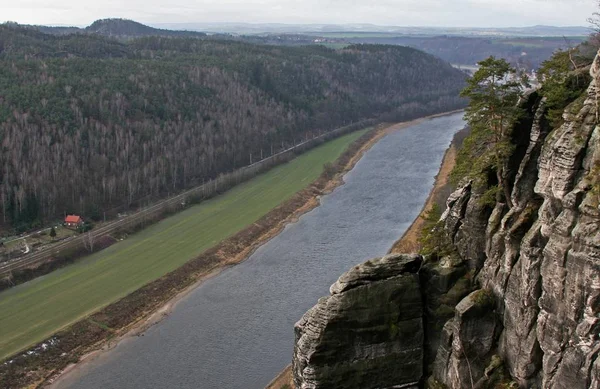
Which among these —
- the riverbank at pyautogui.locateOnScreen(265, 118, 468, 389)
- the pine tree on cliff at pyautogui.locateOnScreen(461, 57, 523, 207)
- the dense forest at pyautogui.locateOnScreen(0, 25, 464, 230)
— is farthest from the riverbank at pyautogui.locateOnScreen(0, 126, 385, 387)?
the pine tree on cliff at pyautogui.locateOnScreen(461, 57, 523, 207)

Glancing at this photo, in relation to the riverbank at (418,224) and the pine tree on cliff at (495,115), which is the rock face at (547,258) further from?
the riverbank at (418,224)

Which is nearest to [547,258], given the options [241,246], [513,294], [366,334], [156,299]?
[513,294]

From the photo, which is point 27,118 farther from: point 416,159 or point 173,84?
point 416,159

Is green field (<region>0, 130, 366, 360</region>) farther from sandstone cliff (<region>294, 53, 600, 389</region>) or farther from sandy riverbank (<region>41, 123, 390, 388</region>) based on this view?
sandstone cliff (<region>294, 53, 600, 389</region>)

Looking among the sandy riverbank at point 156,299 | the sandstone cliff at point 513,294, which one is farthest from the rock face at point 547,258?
the sandy riverbank at point 156,299

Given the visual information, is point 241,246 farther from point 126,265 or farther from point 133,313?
point 133,313
